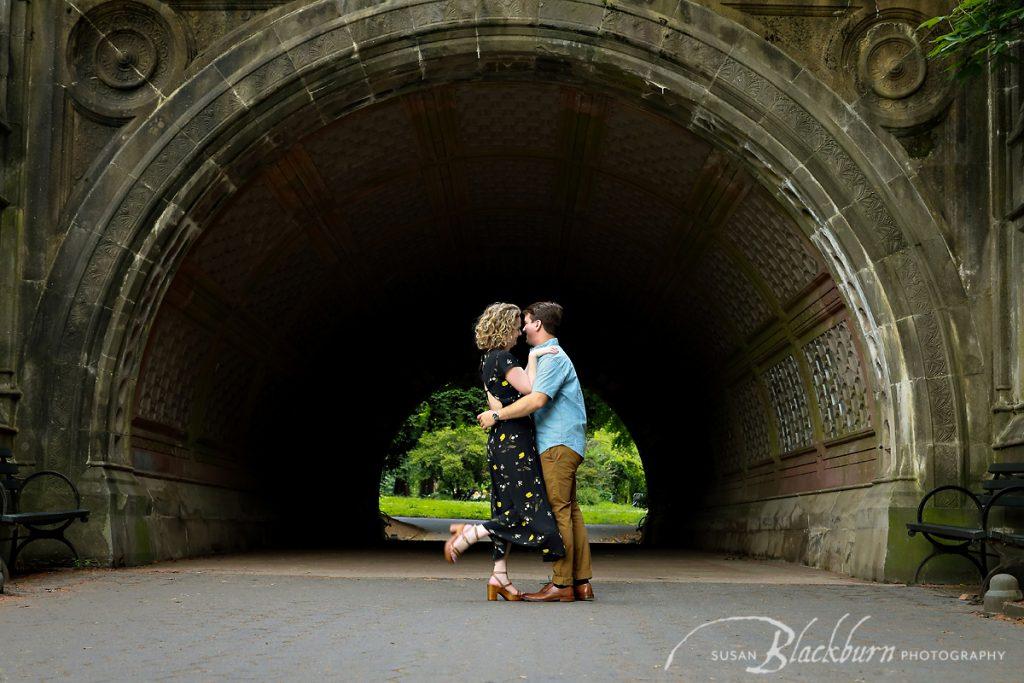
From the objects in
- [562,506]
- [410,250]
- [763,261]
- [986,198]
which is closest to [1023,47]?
[986,198]

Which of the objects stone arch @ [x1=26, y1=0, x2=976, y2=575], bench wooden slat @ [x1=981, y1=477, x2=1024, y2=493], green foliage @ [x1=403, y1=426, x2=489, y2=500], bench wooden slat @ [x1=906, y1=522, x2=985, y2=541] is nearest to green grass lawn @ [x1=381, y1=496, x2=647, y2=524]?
green foliage @ [x1=403, y1=426, x2=489, y2=500]

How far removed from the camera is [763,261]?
13.0 m

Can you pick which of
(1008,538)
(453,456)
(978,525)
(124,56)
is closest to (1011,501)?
(978,525)

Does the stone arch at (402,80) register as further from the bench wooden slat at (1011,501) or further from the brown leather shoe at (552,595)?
the brown leather shoe at (552,595)

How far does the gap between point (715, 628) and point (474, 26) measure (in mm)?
6450

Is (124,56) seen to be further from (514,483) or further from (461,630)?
(461,630)

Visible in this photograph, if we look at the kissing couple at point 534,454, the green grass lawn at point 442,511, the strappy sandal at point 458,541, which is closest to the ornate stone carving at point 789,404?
the kissing couple at point 534,454

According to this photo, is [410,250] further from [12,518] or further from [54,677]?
[54,677]

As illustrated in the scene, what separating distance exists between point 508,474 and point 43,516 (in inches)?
147

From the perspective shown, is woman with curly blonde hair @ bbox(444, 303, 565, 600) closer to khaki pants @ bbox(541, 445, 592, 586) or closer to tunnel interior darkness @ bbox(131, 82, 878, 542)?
khaki pants @ bbox(541, 445, 592, 586)

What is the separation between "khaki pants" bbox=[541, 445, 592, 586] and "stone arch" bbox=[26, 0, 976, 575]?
4.01 meters

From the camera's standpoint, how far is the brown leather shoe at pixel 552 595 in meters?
7.77

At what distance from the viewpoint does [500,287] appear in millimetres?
19484

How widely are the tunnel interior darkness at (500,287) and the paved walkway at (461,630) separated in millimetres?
3439
